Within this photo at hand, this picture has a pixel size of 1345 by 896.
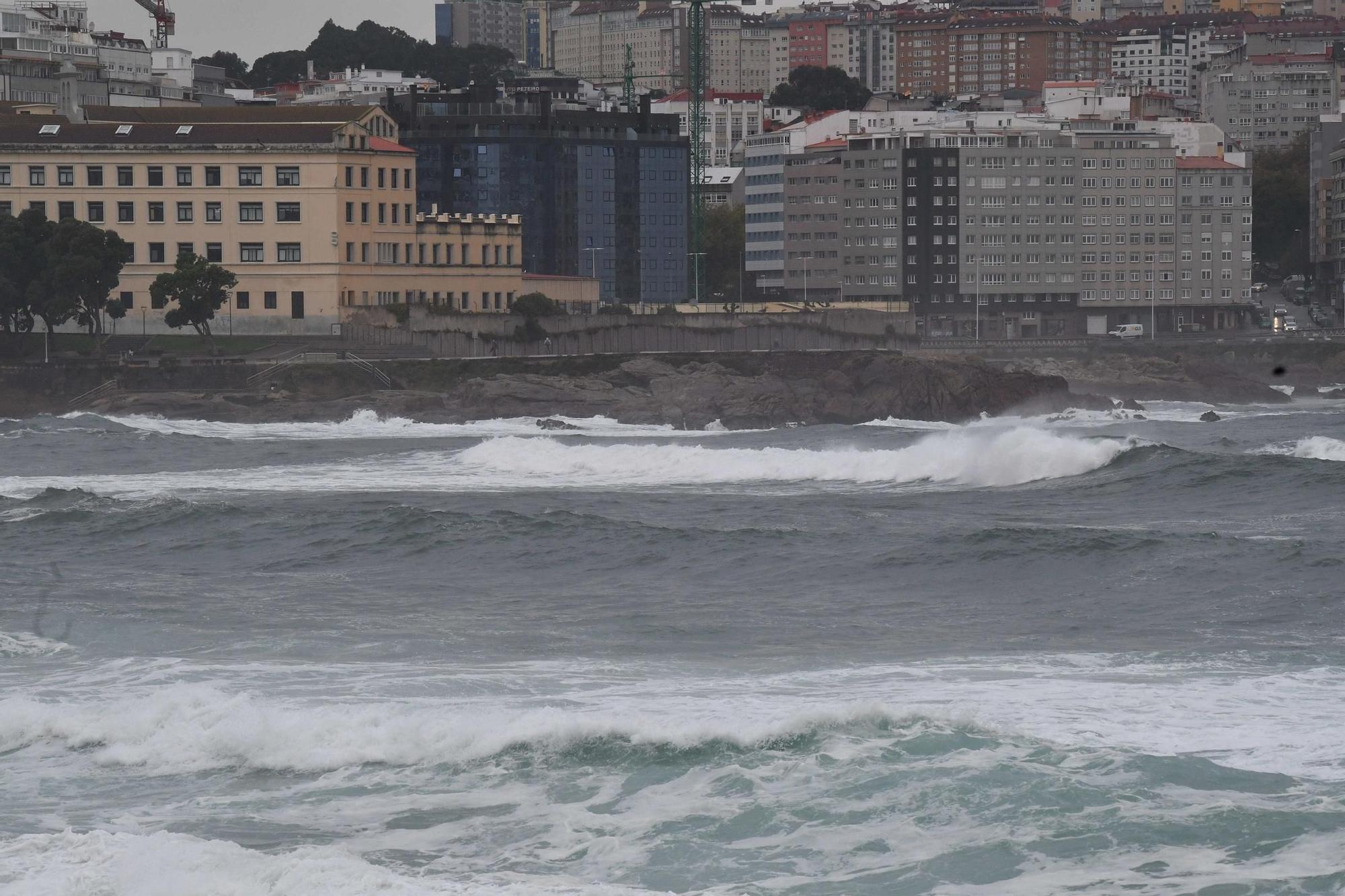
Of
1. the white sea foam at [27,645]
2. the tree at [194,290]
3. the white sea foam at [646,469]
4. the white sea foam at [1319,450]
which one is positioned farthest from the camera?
the tree at [194,290]

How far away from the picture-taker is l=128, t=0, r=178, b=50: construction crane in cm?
16962

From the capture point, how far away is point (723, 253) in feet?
438

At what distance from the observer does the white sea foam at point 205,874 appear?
13945mm

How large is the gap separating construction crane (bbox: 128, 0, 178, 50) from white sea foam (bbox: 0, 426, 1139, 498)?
129 m

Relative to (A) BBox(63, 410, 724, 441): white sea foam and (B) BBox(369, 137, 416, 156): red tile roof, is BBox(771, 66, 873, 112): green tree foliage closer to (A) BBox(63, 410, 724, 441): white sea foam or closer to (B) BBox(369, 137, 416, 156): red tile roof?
(B) BBox(369, 137, 416, 156): red tile roof

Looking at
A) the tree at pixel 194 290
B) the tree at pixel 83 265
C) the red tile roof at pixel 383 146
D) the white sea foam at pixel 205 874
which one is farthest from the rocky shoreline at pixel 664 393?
the white sea foam at pixel 205 874

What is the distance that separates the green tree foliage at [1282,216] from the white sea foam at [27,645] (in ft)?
445

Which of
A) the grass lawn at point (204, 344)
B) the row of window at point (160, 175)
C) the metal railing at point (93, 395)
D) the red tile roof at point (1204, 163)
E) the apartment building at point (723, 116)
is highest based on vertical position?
the apartment building at point (723, 116)

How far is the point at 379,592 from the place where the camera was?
27.3 m

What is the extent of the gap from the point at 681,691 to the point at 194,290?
61.6 metres

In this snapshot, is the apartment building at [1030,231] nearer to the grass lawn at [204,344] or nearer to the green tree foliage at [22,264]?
the grass lawn at [204,344]

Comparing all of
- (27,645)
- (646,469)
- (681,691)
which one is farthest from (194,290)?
(681,691)

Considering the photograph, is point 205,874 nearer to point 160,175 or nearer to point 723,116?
point 160,175

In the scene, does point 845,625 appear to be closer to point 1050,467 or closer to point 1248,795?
point 1248,795
